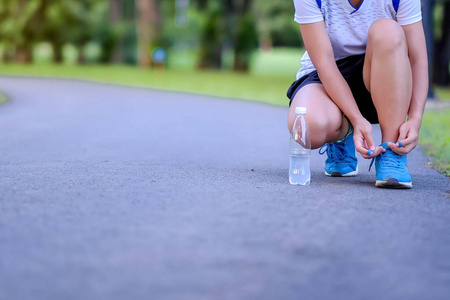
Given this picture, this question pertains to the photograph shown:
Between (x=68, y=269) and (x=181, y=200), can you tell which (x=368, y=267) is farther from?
(x=181, y=200)

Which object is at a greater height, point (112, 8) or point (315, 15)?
point (315, 15)

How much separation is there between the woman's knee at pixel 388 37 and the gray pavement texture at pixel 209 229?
841 mm

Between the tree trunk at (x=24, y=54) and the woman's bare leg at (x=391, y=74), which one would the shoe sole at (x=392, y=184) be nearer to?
the woman's bare leg at (x=391, y=74)

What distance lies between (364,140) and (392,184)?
30cm

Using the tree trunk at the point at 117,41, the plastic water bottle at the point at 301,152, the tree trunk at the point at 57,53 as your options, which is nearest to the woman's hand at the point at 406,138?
the plastic water bottle at the point at 301,152

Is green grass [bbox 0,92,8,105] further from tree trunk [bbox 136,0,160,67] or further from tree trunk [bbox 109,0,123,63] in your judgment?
tree trunk [bbox 109,0,123,63]

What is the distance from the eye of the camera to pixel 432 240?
3105mm

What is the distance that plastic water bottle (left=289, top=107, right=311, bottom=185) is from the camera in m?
4.50

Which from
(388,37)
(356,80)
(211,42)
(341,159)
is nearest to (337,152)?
(341,159)

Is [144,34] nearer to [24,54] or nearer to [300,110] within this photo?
[24,54]

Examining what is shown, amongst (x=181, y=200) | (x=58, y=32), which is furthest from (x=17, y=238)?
(x=58, y=32)

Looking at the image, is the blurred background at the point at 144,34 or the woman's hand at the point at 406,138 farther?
the blurred background at the point at 144,34

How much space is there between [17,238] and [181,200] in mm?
1042

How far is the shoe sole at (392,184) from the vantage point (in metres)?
4.34
